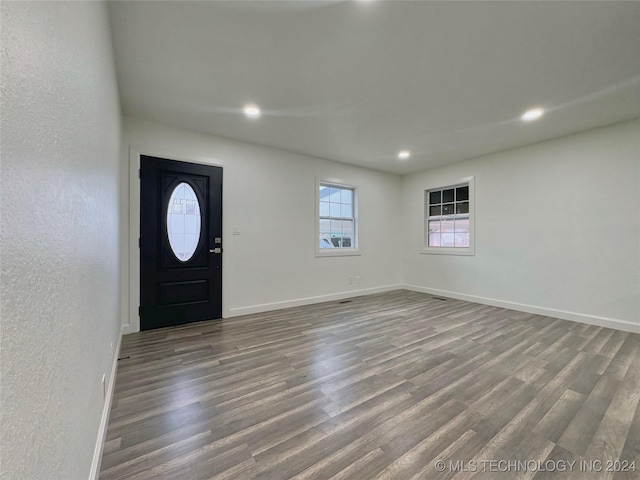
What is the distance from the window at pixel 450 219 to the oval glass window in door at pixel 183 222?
4.48m

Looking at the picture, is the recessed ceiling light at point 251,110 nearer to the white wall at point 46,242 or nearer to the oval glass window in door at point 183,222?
the oval glass window in door at point 183,222

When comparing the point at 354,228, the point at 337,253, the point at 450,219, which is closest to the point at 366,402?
the point at 337,253

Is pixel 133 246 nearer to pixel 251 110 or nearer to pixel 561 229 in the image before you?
pixel 251 110

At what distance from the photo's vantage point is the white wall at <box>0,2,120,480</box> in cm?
49

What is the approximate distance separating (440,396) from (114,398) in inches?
94.3

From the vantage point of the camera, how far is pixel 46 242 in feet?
2.24

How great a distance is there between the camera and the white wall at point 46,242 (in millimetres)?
487

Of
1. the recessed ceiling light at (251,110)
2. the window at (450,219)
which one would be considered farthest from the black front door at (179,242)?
the window at (450,219)

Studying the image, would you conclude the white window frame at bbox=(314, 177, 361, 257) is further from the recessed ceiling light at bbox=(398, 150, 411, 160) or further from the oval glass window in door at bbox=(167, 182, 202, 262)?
the oval glass window in door at bbox=(167, 182, 202, 262)

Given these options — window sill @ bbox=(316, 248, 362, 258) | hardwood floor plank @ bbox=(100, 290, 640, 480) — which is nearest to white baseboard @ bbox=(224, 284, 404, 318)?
hardwood floor plank @ bbox=(100, 290, 640, 480)

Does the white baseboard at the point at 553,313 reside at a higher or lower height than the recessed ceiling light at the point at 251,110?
lower

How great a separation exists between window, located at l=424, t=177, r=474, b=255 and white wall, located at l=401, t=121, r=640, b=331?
0.18m

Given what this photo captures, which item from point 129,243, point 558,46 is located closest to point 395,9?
point 558,46

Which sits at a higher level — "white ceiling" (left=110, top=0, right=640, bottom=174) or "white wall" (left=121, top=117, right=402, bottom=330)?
"white ceiling" (left=110, top=0, right=640, bottom=174)
